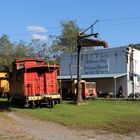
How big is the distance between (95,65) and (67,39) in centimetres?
4230

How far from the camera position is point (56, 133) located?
17.9 meters

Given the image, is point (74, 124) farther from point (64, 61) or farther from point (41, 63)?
point (64, 61)

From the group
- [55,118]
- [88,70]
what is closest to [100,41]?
[55,118]

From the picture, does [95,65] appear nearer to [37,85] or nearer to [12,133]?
[37,85]

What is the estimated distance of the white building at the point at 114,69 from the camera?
53812 mm

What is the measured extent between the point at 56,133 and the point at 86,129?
1.71 meters

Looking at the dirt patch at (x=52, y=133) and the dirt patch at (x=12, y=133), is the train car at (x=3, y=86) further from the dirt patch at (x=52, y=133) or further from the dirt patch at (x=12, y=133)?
the dirt patch at (x=12, y=133)

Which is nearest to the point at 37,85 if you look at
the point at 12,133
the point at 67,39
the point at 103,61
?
the point at 12,133

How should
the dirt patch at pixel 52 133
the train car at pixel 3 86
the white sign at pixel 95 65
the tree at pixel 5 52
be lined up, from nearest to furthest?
the dirt patch at pixel 52 133 < the train car at pixel 3 86 < the white sign at pixel 95 65 < the tree at pixel 5 52

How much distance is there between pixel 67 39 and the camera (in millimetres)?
99250

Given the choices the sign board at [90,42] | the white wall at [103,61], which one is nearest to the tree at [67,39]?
the white wall at [103,61]

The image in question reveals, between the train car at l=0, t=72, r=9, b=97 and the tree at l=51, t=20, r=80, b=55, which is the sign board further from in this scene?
the tree at l=51, t=20, r=80, b=55

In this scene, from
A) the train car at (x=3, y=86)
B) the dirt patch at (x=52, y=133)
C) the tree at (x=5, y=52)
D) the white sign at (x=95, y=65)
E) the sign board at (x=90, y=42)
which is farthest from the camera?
the tree at (x=5, y=52)

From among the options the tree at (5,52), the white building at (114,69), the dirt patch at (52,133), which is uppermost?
the tree at (5,52)
